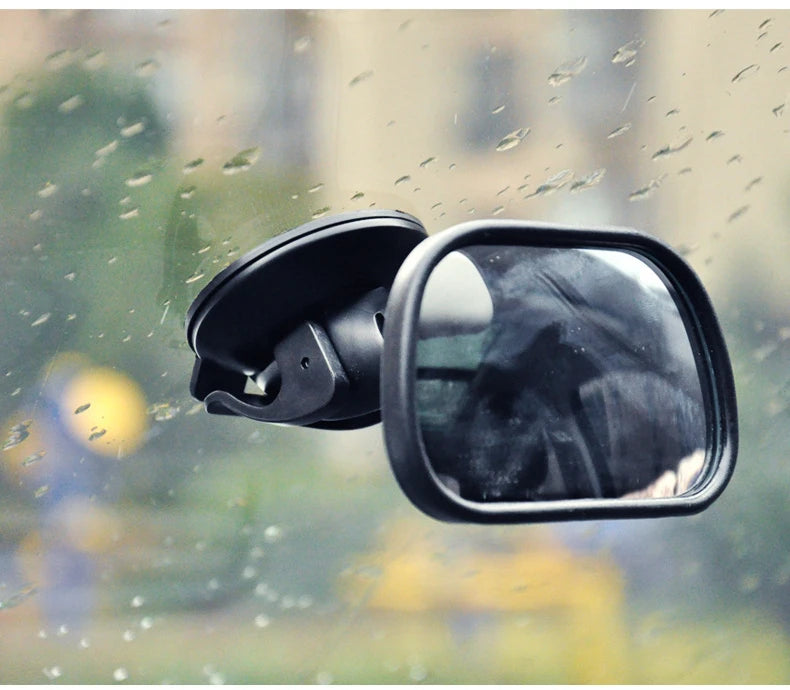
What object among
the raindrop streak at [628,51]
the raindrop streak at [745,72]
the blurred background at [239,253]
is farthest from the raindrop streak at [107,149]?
the raindrop streak at [745,72]

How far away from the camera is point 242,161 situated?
4.01 ft

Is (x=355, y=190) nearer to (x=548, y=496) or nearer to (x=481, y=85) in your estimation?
(x=481, y=85)

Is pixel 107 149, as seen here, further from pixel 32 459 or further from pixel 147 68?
pixel 32 459

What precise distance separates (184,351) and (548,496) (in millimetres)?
608

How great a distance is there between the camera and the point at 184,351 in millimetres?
1221

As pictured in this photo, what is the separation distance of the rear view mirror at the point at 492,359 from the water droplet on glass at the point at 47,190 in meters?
0.28

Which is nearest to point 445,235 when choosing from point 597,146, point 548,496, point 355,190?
point 548,496

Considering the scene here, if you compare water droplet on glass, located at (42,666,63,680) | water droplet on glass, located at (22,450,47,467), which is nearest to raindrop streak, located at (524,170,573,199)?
water droplet on glass, located at (22,450,47,467)

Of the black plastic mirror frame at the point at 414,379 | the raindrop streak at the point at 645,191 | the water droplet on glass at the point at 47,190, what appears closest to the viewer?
the black plastic mirror frame at the point at 414,379

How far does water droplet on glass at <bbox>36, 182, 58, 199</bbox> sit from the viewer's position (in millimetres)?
1198

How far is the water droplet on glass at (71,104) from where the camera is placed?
1.21 m

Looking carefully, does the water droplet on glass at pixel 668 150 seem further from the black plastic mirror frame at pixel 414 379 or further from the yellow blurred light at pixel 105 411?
the yellow blurred light at pixel 105 411

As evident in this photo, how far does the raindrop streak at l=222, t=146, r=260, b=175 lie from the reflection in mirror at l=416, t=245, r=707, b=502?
0.53m

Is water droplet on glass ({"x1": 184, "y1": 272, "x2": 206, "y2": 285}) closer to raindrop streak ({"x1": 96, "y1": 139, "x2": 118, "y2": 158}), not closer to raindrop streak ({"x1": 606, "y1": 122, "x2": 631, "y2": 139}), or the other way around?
raindrop streak ({"x1": 96, "y1": 139, "x2": 118, "y2": 158})
